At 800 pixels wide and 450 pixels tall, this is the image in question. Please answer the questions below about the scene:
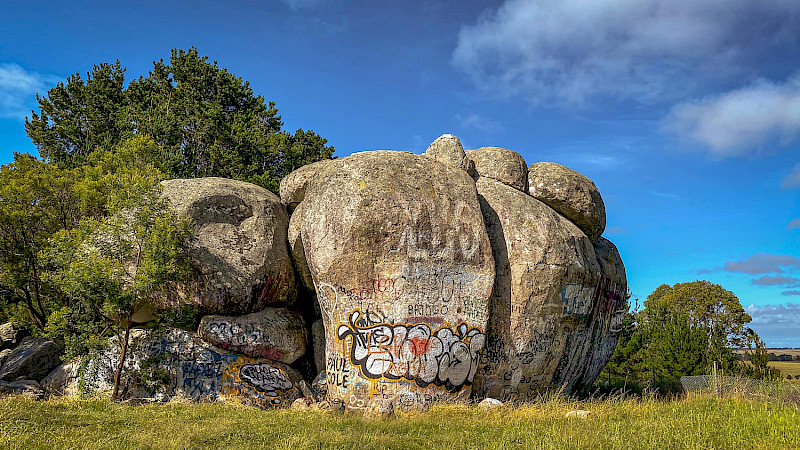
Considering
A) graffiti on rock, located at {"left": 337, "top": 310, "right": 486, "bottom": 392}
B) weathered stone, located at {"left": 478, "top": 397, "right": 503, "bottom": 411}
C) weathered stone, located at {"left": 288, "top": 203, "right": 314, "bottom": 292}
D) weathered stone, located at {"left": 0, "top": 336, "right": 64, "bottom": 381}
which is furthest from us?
weathered stone, located at {"left": 288, "top": 203, "right": 314, "bottom": 292}

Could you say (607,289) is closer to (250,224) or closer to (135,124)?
(250,224)

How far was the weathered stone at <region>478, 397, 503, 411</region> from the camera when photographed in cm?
1217

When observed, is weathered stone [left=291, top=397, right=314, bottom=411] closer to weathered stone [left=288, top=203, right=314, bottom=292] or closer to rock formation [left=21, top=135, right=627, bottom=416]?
rock formation [left=21, top=135, right=627, bottom=416]

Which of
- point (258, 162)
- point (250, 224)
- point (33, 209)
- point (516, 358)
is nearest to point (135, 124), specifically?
point (258, 162)

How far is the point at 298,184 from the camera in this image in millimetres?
16031

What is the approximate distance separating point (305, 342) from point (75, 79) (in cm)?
2724

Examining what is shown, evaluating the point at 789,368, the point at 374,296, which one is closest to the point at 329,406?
the point at 374,296

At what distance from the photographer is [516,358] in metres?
13.7

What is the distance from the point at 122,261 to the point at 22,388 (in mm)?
3644

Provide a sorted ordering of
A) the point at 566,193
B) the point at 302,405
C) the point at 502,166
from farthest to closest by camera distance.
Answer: the point at 566,193 < the point at 502,166 < the point at 302,405

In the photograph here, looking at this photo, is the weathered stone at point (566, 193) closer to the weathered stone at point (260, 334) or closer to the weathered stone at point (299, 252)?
the weathered stone at point (299, 252)

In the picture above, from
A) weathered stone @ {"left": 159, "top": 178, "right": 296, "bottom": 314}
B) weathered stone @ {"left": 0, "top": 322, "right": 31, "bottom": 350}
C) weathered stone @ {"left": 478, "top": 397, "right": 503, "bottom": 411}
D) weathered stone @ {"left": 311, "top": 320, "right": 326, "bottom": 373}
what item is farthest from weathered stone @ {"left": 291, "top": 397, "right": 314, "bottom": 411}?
weathered stone @ {"left": 0, "top": 322, "right": 31, "bottom": 350}

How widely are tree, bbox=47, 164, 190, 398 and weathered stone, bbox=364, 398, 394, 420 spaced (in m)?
5.36

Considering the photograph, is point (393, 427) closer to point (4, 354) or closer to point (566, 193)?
point (566, 193)
